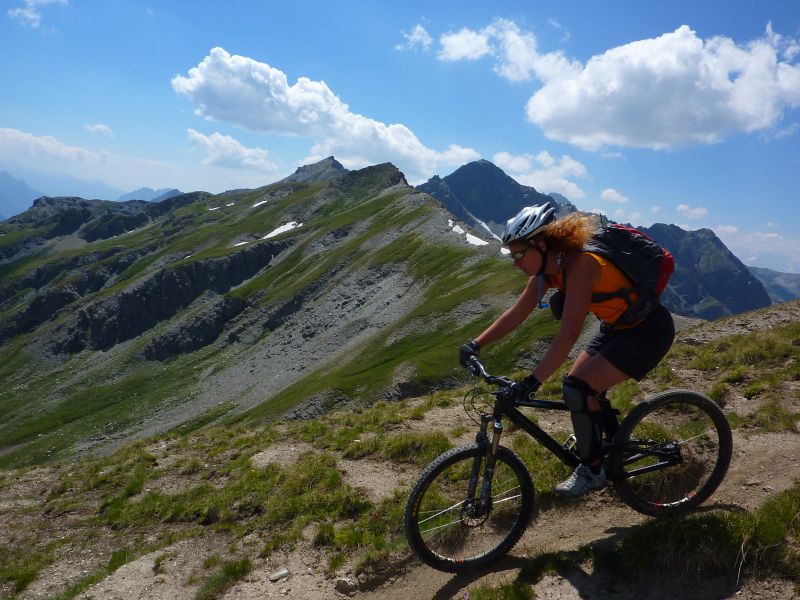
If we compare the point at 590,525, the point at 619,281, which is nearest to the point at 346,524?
the point at 590,525

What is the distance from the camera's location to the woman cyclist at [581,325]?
6094mm

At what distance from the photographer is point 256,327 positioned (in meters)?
111

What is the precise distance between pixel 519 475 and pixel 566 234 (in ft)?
11.9

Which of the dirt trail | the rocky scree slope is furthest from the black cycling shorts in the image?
the rocky scree slope

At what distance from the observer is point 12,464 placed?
83.4 meters

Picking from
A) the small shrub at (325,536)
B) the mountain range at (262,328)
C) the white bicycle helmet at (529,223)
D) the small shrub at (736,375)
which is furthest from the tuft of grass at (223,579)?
the mountain range at (262,328)

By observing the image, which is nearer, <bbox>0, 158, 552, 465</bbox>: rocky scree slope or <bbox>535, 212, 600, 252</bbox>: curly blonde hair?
<bbox>535, 212, 600, 252</bbox>: curly blonde hair

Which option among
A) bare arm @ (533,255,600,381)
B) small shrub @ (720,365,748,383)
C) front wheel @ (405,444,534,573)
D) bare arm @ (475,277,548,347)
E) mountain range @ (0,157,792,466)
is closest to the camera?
bare arm @ (533,255,600,381)

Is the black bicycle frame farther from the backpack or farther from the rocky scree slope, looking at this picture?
the rocky scree slope

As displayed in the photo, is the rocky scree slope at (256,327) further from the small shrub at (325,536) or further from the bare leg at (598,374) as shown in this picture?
the bare leg at (598,374)

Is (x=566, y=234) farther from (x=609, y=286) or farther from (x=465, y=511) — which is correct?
(x=465, y=511)

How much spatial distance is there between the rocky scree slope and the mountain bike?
48.6m

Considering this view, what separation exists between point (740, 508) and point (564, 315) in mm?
3896

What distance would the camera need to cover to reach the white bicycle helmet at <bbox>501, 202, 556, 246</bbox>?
251 inches
